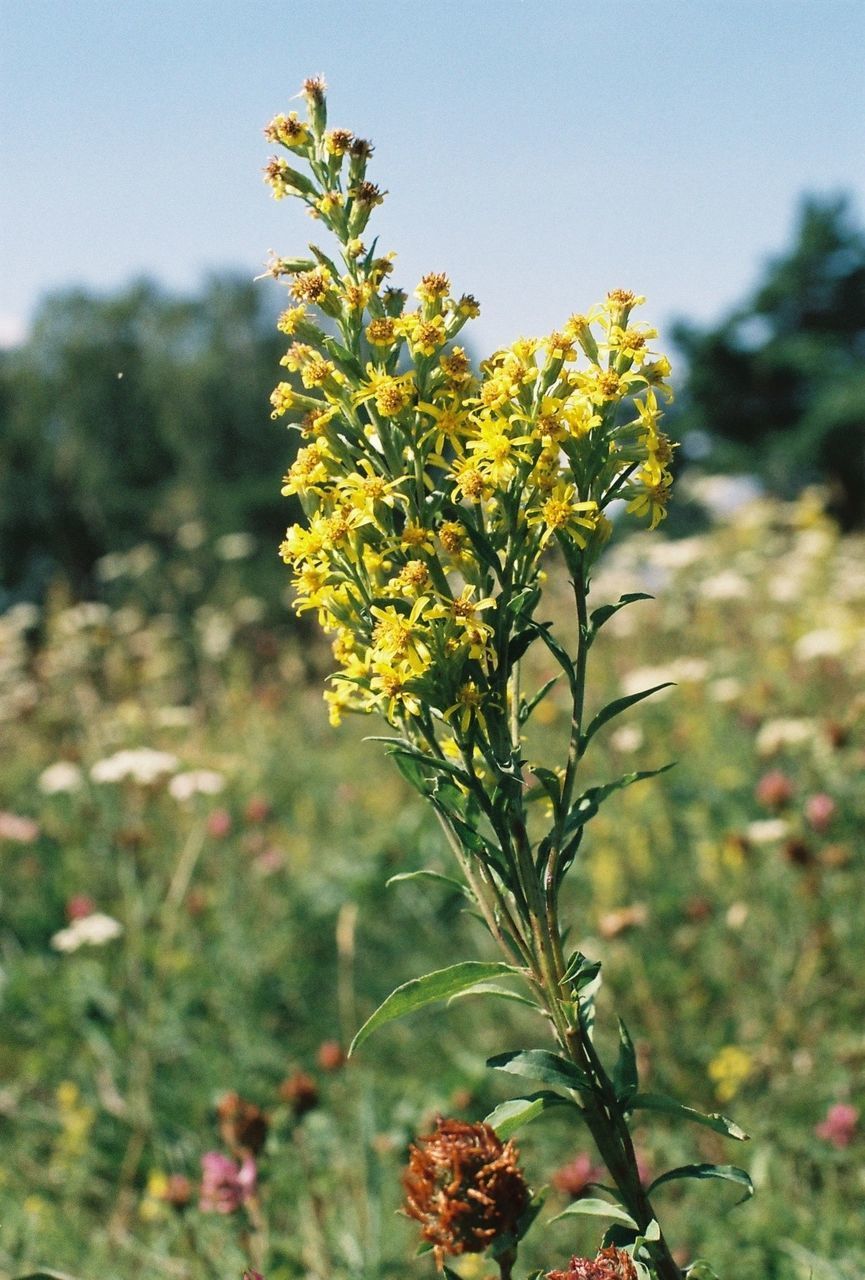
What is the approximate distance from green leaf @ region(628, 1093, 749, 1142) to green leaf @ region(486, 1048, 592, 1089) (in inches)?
2.4

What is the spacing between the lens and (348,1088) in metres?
2.97

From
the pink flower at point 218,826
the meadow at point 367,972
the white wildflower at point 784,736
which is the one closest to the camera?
the meadow at point 367,972

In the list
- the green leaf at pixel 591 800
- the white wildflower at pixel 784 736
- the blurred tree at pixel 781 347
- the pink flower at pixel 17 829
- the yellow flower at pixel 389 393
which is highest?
the blurred tree at pixel 781 347

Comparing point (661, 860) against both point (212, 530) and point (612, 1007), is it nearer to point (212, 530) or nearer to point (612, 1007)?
point (612, 1007)

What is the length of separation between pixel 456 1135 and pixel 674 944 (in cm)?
221

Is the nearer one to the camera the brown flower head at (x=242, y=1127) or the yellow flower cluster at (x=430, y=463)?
the yellow flower cluster at (x=430, y=463)

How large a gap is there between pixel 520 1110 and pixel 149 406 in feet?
92.6

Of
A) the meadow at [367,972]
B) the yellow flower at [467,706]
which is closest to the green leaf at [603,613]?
the yellow flower at [467,706]

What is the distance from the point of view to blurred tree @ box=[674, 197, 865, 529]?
27.3m

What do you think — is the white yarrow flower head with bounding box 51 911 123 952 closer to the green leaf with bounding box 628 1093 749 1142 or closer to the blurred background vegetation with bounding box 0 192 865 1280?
the blurred background vegetation with bounding box 0 192 865 1280

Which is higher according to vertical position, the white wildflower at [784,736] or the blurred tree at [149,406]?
the blurred tree at [149,406]

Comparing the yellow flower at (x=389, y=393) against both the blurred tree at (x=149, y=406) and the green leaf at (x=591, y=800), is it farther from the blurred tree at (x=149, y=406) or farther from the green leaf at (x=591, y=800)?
the blurred tree at (x=149, y=406)

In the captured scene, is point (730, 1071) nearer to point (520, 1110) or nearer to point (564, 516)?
point (520, 1110)

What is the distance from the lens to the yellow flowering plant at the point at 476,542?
3.92 feet
